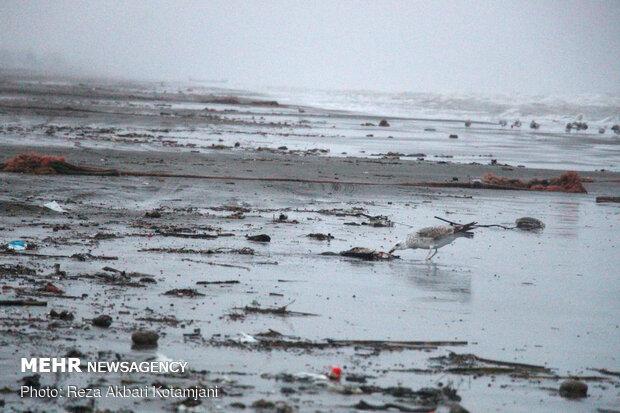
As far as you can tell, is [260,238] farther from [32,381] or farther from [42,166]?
[42,166]

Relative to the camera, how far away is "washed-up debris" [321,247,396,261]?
11.8 meters

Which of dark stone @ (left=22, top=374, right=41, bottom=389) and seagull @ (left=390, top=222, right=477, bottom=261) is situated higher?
seagull @ (left=390, top=222, right=477, bottom=261)

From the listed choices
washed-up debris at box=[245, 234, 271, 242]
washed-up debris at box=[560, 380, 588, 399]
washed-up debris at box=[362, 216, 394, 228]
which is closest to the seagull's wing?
washed-up debris at box=[245, 234, 271, 242]

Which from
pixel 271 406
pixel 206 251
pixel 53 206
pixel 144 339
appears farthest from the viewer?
pixel 53 206

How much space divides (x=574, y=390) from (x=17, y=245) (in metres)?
6.88

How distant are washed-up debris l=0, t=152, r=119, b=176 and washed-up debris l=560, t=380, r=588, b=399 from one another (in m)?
12.9

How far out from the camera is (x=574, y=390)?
22.5 ft

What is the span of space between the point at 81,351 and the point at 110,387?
2.69ft

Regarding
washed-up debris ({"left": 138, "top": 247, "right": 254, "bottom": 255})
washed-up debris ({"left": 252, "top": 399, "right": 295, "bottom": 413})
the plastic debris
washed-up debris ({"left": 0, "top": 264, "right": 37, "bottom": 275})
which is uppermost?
the plastic debris

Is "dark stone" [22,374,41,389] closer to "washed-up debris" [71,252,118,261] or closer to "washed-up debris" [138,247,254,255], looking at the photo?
"washed-up debris" [71,252,118,261]

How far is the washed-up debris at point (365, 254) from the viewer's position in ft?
38.6

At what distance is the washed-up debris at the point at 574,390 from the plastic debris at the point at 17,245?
6.68 m

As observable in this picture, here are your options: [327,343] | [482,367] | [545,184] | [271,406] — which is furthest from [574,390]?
[545,184]

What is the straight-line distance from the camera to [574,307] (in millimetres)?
9875
